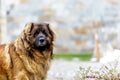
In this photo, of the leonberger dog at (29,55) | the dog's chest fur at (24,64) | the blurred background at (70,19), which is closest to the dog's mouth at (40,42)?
the leonberger dog at (29,55)

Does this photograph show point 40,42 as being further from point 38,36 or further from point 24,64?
point 24,64

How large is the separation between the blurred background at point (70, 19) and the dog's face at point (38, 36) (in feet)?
55.5

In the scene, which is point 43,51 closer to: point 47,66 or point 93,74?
point 47,66

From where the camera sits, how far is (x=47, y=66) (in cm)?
1283

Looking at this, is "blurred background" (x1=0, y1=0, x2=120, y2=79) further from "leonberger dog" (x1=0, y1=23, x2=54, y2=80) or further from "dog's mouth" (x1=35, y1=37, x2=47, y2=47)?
"dog's mouth" (x1=35, y1=37, x2=47, y2=47)

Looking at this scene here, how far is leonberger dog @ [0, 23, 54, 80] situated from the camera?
12.6 metres

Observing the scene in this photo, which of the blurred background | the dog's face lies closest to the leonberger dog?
the dog's face

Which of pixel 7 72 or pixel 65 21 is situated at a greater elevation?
pixel 7 72

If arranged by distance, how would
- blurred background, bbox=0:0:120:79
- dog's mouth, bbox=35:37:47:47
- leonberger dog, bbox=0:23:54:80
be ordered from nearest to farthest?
dog's mouth, bbox=35:37:47:47 < leonberger dog, bbox=0:23:54:80 < blurred background, bbox=0:0:120:79

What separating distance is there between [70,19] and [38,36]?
18363mm

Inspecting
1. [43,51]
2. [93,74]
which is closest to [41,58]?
[43,51]

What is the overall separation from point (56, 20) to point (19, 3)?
172 cm

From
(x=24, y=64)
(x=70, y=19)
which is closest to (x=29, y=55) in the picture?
(x=24, y=64)

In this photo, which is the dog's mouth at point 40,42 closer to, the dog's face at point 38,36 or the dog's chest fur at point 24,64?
the dog's face at point 38,36
